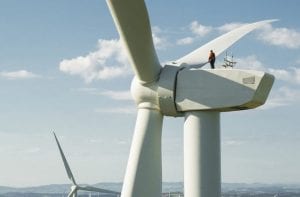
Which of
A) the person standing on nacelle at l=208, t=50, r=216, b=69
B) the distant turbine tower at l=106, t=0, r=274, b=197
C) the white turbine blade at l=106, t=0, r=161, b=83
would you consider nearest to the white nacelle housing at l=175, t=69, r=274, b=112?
the distant turbine tower at l=106, t=0, r=274, b=197

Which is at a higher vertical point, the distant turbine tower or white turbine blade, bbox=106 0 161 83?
white turbine blade, bbox=106 0 161 83

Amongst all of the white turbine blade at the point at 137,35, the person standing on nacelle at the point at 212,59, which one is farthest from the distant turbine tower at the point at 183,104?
the person standing on nacelle at the point at 212,59

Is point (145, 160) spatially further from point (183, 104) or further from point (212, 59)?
point (212, 59)

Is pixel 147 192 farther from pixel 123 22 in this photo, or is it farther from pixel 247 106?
pixel 123 22

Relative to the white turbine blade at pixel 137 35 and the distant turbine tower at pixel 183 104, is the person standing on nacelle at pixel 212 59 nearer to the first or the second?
the distant turbine tower at pixel 183 104

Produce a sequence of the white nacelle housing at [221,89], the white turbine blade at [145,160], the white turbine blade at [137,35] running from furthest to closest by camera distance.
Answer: the white turbine blade at [145,160]
the white nacelle housing at [221,89]
the white turbine blade at [137,35]

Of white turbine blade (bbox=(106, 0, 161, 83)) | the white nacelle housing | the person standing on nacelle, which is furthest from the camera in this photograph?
the person standing on nacelle

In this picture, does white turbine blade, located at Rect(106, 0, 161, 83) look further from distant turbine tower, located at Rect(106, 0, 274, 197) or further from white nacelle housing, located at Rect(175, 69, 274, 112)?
white nacelle housing, located at Rect(175, 69, 274, 112)

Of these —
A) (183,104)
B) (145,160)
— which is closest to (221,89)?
(183,104)
